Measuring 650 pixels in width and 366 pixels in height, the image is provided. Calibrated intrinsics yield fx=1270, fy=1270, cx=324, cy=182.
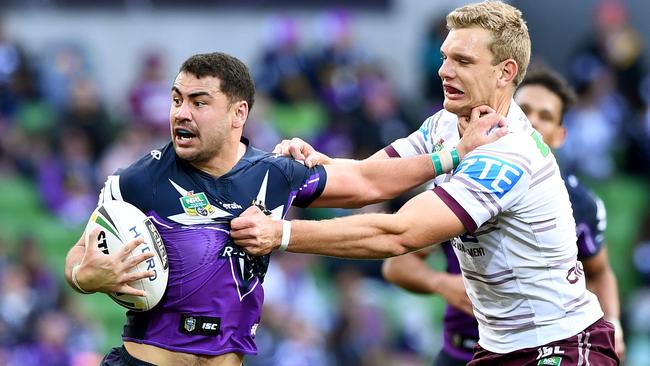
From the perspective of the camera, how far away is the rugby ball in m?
5.65

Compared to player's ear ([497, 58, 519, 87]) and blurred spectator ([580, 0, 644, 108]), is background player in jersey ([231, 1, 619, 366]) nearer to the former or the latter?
player's ear ([497, 58, 519, 87])

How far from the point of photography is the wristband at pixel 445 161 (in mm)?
6098

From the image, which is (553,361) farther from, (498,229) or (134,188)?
(134,188)

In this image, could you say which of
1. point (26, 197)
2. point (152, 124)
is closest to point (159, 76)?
point (152, 124)

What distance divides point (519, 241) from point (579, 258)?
1.54 m

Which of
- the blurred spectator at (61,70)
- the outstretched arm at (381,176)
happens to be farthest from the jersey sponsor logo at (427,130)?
the blurred spectator at (61,70)

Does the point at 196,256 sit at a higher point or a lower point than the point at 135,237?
lower

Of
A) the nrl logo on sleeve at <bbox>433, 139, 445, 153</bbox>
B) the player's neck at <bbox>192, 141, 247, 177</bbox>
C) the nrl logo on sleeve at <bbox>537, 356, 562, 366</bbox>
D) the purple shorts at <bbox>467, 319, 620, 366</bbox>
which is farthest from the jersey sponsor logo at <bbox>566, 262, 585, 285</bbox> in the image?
the player's neck at <bbox>192, 141, 247, 177</bbox>

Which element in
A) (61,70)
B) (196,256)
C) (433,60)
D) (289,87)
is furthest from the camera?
(433,60)

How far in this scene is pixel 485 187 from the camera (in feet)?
18.7

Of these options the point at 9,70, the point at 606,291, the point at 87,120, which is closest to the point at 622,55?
the point at 87,120

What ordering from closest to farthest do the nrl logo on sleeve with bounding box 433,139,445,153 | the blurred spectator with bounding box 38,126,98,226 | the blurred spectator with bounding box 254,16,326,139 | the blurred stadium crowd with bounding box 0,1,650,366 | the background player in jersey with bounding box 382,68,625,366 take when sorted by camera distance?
1. the nrl logo on sleeve with bounding box 433,139,445,153
2. the background player in jersey with bounding box 382,68,625,366
3. the blurred stadium crowd with bounding box 0,1,650,366
4. the blurred spectator with bounding box 38,126,98,226
5. the blurred spectator with bounding box 254,16,326,139

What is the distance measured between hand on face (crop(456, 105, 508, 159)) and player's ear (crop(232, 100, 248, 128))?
3.40ft

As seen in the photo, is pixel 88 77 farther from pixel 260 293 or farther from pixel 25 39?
pixel 260 293
